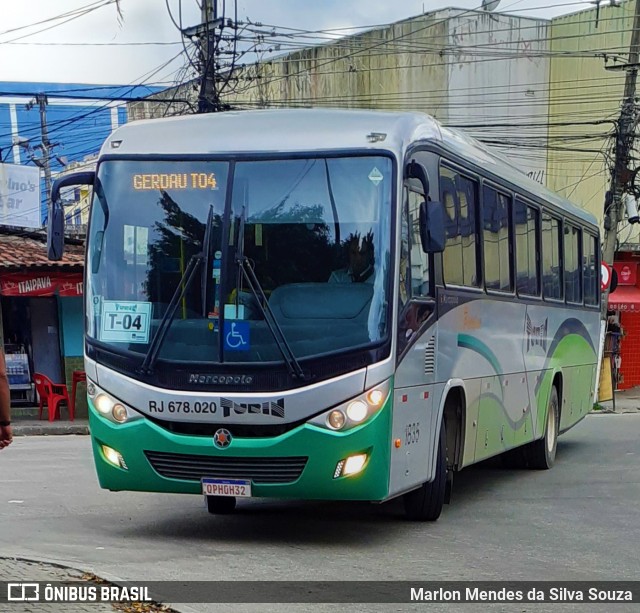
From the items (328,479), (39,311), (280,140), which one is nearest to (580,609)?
(328,479)

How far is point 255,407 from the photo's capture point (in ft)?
27.7

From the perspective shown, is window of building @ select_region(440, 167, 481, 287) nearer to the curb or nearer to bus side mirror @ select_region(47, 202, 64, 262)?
bus side mirror @ select_region(47, 202, 64, 262)

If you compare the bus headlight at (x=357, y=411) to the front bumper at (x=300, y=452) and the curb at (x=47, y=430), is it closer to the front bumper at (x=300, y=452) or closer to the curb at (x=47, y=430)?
the front bumper at (x=300, y=452)

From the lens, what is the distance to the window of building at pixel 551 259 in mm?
13984

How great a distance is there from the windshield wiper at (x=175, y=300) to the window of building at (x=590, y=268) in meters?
9.24

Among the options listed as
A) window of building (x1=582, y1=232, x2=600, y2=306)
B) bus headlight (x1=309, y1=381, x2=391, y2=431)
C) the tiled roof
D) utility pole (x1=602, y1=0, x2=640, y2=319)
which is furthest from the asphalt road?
utility pole (x1=602, y1=0, x2=640, y2=319)

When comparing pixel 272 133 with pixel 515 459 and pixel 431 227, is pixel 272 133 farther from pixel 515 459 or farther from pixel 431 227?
pixel 515 459

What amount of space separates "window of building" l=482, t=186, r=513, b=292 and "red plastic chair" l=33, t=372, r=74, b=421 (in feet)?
45.2

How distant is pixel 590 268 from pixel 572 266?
1896mm

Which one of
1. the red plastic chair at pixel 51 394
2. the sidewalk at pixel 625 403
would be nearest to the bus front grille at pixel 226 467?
the red plastic chair at pixel 51 394

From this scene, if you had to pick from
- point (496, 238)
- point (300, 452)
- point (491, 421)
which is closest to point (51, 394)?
point (491, 421)

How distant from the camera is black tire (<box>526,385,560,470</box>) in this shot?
48.1ft

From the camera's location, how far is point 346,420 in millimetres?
8484

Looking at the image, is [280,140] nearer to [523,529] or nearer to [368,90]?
[523,529]
